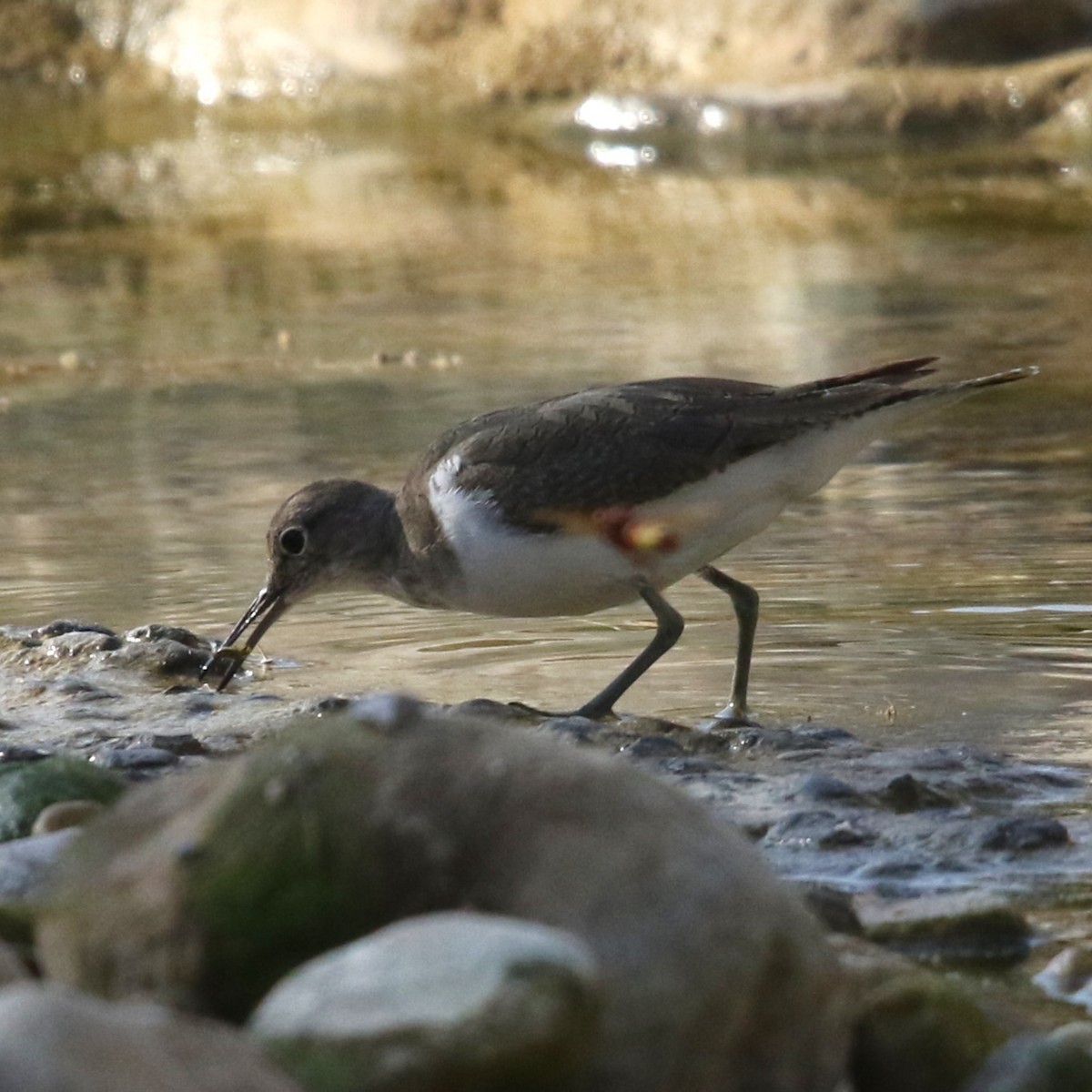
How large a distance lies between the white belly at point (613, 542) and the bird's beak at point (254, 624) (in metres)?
0.68

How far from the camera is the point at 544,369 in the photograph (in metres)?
11.0

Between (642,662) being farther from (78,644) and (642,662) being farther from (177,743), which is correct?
(78,644)

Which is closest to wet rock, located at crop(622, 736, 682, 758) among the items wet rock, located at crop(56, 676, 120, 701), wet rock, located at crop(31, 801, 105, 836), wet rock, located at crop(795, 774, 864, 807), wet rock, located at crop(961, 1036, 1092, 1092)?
wet rock, located at crop(795, 774, 864, 807)

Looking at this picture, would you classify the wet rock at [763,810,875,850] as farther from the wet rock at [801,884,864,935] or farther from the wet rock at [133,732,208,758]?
the wet rock at [133,732,208,758]

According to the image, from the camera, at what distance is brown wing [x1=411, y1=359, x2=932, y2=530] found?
6.00 m

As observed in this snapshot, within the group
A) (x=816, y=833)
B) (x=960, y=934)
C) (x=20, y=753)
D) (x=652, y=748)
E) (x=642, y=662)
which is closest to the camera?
(x=960, y=934)

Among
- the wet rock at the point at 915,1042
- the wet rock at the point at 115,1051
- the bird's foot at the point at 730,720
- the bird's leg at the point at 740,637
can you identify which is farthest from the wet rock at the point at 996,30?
the wet rock at the point at 115,1051

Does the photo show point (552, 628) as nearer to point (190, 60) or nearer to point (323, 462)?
point (323, 462)

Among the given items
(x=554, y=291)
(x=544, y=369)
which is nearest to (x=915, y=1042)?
(x=544, y=369)

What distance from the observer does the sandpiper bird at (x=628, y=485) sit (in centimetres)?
599

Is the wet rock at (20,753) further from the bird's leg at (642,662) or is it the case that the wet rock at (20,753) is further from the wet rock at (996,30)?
the wet rock at (996,30)

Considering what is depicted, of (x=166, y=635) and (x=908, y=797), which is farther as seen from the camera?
(x=166, y=635)

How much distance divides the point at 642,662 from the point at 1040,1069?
2.76 meters

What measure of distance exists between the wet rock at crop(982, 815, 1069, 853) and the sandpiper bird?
1166 millimetres
